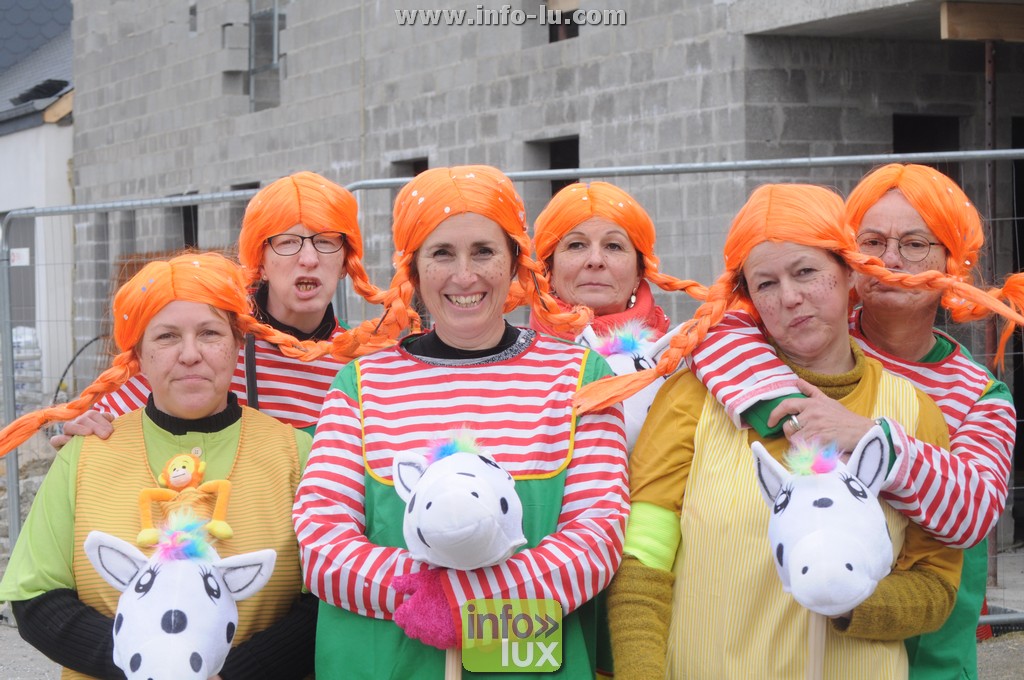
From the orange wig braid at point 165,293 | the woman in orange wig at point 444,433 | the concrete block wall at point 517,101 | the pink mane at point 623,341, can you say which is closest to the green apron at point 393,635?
the woman in orange wig at point 444,433

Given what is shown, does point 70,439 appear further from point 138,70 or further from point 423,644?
point 138,70

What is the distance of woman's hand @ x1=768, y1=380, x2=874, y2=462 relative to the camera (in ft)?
8.47

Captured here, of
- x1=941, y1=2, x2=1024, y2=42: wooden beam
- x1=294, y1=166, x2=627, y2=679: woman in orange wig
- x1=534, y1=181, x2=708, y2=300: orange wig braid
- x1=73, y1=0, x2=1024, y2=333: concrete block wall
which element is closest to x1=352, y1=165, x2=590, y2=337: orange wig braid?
x1=294, y1=166, x2=627, y2=679: woman in orange wig

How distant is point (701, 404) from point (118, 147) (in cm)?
1445

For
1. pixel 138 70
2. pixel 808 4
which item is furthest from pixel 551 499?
pixel 138 70

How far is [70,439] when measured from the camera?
3033mm

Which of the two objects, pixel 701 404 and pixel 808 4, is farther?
pixel 808 4

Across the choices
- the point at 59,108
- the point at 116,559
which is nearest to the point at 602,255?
the point at 116,559

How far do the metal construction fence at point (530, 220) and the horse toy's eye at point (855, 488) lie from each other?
3414mm

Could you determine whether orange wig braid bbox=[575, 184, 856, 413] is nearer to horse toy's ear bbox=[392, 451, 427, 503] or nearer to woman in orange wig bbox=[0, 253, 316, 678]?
horse toy's ear bbox=[392, 451, 427, 503]

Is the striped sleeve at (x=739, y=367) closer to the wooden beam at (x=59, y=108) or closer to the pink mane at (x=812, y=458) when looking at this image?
the pink mane at (x=812, y=458)

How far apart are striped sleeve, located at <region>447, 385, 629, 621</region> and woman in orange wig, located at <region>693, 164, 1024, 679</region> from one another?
27cm

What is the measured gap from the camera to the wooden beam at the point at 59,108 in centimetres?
1708

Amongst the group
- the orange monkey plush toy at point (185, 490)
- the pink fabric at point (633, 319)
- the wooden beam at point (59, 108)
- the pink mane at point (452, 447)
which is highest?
the wooden beam at point (59, 108)
